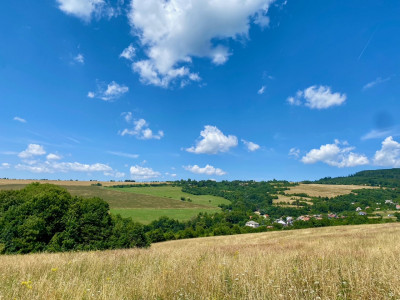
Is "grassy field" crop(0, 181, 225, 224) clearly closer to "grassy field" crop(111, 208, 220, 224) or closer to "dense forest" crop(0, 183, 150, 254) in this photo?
"grassy field" crop(111, 208, 220, 224)

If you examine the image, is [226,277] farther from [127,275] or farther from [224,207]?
[224,207]

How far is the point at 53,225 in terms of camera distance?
3397cm

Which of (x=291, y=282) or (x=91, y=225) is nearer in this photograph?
(x=291, y=282)

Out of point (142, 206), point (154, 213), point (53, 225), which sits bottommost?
point (154, 213)

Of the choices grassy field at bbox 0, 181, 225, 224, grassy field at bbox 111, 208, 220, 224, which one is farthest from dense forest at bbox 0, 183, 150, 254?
grassy field at bbox 111, 208, 220, 224

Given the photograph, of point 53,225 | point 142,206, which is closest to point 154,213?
point 142,206

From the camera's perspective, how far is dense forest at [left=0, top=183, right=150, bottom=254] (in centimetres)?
3075

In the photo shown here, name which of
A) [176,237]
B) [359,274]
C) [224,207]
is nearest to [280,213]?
[224,207]

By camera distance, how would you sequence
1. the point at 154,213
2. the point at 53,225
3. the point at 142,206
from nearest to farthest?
the point at 53,225
the point at 154,213
the point at 142,206

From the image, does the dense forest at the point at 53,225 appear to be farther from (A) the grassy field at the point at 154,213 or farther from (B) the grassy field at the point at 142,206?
(A) the grassy field at the point at 154,213

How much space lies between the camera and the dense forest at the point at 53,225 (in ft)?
101

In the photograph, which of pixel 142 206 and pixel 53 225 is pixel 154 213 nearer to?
pixel 142 206

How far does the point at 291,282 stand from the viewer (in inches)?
170

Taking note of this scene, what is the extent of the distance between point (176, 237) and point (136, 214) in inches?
885
